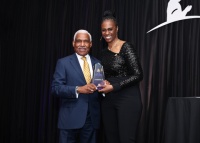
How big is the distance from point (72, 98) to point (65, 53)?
1.37 m

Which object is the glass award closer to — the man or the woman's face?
the man

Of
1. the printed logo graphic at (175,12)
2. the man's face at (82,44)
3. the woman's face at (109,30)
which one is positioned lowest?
the man's face at (82,44)

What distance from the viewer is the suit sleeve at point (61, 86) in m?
2.93

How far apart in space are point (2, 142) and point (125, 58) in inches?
121

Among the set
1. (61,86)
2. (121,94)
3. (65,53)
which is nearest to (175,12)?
(121,94)

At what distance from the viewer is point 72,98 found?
9.98ft

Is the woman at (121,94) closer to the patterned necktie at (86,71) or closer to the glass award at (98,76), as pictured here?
the glass award at (98,76)

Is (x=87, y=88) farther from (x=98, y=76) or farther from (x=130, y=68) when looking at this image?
(x=130, y=68)

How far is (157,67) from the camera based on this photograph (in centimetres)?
373

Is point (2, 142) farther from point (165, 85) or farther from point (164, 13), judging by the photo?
point (164, 13)

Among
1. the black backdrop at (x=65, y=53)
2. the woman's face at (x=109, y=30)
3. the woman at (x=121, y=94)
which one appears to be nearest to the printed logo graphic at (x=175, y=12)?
the black backdrop at (x=65, y=53)

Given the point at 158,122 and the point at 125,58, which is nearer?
the point at 125,58

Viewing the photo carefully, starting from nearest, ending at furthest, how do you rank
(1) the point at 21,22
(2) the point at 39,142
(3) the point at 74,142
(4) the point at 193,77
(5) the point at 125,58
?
(5) the point at 125,58, (3) the point at 74,142, (4) the point at 193,77, (2) the point at 39,142, (1) the point at 21,22

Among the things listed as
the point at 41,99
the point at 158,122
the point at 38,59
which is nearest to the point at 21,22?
the point at 38,59
